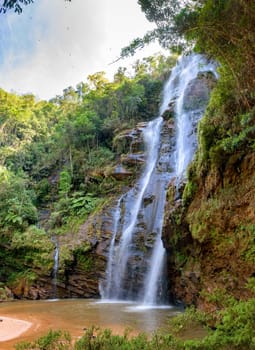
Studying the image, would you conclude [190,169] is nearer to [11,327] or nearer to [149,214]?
[149,214]

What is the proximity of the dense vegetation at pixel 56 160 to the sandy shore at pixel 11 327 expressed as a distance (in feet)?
19.3

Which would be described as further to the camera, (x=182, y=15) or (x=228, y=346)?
(x=182, y=15)

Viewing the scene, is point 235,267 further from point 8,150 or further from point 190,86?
point 8,150

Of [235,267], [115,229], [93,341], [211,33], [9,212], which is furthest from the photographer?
[9,212]

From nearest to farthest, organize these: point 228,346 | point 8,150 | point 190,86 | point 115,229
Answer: point 228,346 < point 115,229 < point 190,86 < point 8,150

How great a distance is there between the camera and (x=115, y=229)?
14.8 meters

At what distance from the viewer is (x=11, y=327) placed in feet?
25.1

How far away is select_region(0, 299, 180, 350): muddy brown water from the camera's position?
7.18 m

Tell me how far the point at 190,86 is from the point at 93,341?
20.2m

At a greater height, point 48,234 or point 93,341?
point 48,234

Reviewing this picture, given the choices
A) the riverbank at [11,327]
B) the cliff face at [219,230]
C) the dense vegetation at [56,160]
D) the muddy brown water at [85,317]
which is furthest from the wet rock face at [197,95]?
the riverbank at [11,327]

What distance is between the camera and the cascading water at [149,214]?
40.4ft

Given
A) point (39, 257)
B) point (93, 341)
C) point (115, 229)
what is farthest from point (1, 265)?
point (93, 341)

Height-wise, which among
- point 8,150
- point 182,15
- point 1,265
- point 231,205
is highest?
point 8,150
